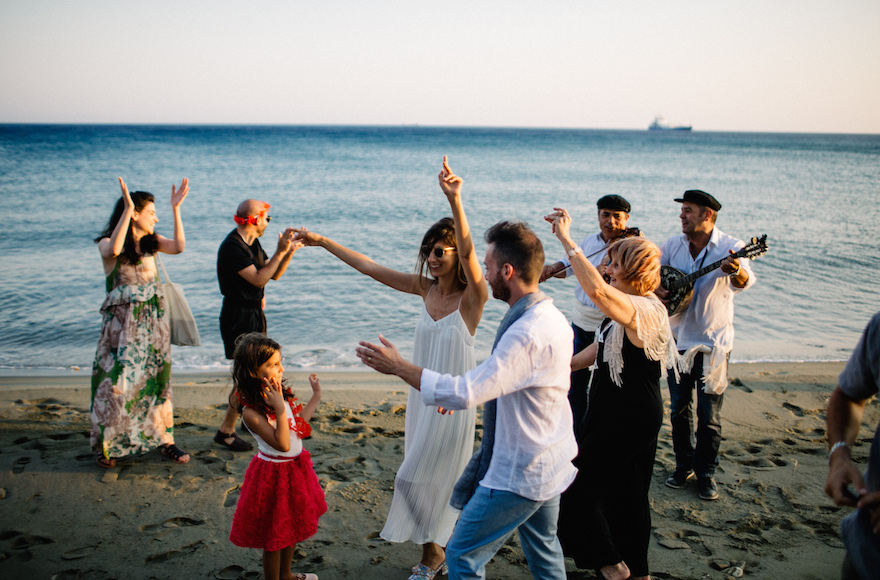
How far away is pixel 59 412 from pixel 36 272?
8.19 meters

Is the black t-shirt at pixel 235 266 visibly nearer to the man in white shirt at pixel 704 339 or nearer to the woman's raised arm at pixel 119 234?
the woman's raised arm at pixel 119 234

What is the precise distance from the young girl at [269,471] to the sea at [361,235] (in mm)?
4793

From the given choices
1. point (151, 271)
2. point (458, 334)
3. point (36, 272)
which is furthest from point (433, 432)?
point (36, 272)

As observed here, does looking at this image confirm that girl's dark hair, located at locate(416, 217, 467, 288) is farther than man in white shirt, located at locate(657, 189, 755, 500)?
No

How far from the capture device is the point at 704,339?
4395 millimetres

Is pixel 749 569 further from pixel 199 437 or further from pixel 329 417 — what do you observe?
pixel 199 437

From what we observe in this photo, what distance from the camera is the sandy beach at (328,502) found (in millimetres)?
3418

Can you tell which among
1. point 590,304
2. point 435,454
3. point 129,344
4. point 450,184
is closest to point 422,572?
point 435,454

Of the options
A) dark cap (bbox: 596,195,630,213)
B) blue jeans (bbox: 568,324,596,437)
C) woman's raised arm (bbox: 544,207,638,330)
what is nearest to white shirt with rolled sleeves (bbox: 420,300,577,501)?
woman's raised arm (bbox: 544,207,638,330)

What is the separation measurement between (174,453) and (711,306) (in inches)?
171

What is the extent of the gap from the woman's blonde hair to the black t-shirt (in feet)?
9.39

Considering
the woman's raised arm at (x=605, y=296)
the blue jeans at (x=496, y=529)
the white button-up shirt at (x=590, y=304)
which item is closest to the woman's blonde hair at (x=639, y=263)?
the woman's raised arm at (x=605, y=296)

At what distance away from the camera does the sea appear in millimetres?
9016

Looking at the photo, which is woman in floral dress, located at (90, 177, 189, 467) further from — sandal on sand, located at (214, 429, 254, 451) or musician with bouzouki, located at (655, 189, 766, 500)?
musician with bouzouki, located at (655, 189, 766, 500)
